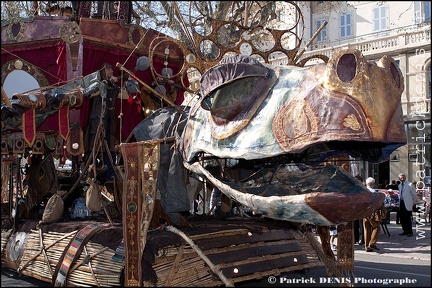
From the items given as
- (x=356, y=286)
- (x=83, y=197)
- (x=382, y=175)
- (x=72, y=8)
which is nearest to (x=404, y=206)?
(x=356, y=286)

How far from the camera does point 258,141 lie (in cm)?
491

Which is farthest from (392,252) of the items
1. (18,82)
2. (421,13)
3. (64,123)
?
(421,13)

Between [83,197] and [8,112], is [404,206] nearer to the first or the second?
[83,197]

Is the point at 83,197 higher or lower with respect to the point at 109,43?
lower

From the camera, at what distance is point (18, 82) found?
820cm

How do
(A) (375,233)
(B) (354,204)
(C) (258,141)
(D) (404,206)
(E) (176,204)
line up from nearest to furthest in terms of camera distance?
1. (B) (354,204)
2. (C) (258,141)
3. (E) (176,204)
4. (A) (375,233)
5. (D) (404,206)

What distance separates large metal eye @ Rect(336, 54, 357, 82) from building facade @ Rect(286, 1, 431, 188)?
1505 centimetres

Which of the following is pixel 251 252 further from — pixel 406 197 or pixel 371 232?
pixel 406 197

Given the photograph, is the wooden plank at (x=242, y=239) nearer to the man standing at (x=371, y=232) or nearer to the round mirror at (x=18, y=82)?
the round mirror at (x=18, y=82)

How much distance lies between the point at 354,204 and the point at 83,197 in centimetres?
499

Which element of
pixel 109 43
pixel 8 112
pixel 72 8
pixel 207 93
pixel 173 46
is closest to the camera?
pixel 207 93

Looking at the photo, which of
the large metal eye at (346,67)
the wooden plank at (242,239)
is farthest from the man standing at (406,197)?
the large metal eye at (346,67)

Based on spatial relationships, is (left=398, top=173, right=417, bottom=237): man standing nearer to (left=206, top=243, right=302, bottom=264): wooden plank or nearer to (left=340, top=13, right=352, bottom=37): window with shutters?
(left=206, top=243, right=302, bottom=264): wooden plank

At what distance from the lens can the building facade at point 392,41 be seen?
19717 millimetres
